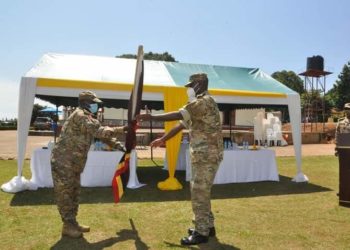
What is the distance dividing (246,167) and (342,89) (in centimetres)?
4656

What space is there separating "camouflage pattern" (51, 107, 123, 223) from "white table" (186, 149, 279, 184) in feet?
15.7

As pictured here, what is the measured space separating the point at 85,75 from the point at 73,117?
4.53 metres

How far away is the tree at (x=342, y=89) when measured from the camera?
164 ft

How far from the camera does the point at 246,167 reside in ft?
31.6

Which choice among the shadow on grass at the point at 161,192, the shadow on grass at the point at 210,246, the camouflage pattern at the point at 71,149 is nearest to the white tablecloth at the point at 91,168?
the shadow on grass at the point at 161,192

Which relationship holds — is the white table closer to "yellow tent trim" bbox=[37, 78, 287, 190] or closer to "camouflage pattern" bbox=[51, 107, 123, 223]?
"yellow tent trim" bbox=[37, 78, 287, 190]

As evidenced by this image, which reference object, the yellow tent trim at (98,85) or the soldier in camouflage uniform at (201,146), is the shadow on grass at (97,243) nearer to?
the soldier in camouflage uniform at (201,146)

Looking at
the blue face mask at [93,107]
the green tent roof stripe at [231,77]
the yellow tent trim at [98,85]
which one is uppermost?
the green tent roof stripe at [231,77]

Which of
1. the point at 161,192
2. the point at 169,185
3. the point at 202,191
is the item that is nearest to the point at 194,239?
the point at 202,191

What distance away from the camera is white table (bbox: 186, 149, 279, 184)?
9320mm

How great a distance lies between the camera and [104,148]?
8.73 m

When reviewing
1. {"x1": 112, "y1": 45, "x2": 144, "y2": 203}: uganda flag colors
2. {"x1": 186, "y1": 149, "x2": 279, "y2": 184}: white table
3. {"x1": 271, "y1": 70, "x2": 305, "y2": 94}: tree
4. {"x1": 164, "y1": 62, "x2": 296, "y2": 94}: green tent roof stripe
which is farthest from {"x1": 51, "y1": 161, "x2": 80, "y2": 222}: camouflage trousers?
{"x1": 271, "y1": 70, "x2": 305, "y2": 94}: tree

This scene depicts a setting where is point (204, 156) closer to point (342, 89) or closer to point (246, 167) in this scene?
point (246, 167)

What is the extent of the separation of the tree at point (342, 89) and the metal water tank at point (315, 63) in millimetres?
17767
